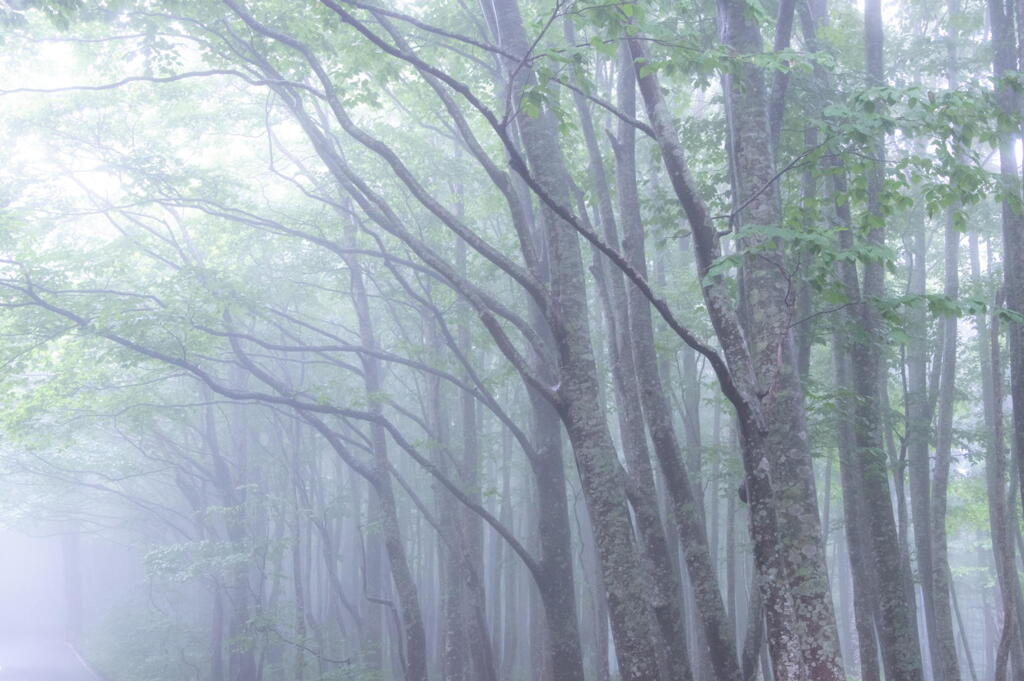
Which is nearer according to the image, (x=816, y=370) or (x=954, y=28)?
(x=954, y=28)

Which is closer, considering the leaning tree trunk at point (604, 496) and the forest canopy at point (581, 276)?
the forest canopy at point (581, 276)

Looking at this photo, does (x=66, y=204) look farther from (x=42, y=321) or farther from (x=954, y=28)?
(x=954, y=28)

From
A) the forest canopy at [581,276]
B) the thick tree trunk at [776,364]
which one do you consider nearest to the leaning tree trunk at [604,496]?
the forest canopy at [581,276]

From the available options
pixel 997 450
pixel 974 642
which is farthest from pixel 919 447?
pixel 974 642

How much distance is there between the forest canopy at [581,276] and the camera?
234 inches

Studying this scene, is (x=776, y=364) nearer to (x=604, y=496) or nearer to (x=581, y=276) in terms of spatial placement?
(x=604, y=496)

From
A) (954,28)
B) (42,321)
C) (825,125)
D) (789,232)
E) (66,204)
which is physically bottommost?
(789,232)

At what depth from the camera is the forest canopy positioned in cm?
595

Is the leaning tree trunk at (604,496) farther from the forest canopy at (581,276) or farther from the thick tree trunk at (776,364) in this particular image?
the thick tree trunk at (776,364)

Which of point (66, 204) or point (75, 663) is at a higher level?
point (66, 204)

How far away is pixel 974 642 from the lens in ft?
152

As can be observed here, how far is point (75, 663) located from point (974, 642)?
152ft

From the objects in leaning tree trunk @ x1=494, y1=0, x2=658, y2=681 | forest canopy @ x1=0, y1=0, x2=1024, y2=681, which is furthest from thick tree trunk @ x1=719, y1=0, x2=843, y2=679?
leaning tree trunk @ x1=494, y1=0, x2=658, y2=681

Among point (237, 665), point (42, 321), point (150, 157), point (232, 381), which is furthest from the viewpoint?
point (232, 381)
